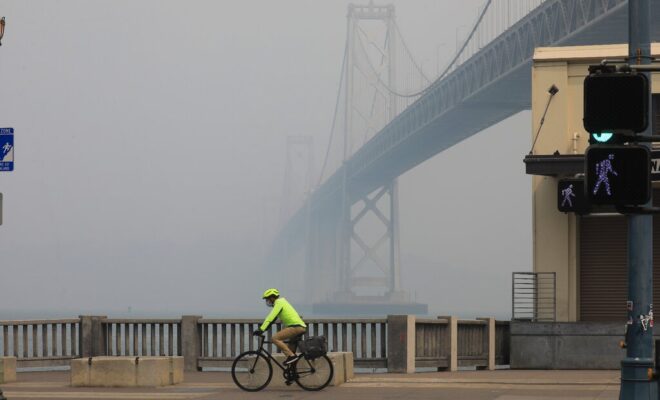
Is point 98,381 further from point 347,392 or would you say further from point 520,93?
point 520,93

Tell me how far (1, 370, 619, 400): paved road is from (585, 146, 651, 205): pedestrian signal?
6062 millimetres

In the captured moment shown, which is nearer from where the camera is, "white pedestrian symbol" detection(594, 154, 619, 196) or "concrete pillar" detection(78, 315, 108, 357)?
"white pedestrian symbol" detection(594, 154, 619, 196)

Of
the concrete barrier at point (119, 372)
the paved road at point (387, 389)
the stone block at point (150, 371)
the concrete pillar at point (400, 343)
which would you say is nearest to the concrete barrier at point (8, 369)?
the paved road at point (387, 389)

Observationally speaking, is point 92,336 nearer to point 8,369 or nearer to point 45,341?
point 45,341

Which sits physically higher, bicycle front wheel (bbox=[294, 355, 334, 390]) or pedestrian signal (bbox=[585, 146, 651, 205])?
pedestrian signal (bbox=[585, 146, 651, 205])

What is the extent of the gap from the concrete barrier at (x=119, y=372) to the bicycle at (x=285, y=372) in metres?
1.35

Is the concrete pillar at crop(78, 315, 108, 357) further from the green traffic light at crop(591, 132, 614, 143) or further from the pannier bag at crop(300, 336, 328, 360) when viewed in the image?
the green traffic light at crop(591, 132, 614, 143)

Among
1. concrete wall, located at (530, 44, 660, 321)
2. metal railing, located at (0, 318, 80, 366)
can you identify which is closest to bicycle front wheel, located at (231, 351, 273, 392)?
metal railing, located at (0, 318, 80, 366)

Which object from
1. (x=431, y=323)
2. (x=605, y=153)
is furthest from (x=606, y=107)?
(x=431, y=323)

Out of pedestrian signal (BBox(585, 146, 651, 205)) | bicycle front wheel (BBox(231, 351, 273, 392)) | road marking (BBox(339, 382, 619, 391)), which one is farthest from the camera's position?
road marking (BBox(339, 382, 619, 391))

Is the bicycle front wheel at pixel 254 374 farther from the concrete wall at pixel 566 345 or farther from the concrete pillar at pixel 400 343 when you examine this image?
the concrete wall at pixel 566 345

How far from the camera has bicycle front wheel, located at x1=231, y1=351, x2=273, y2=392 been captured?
1786cm

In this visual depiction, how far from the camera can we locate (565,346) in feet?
81.3

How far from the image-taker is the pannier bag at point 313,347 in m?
17.5
